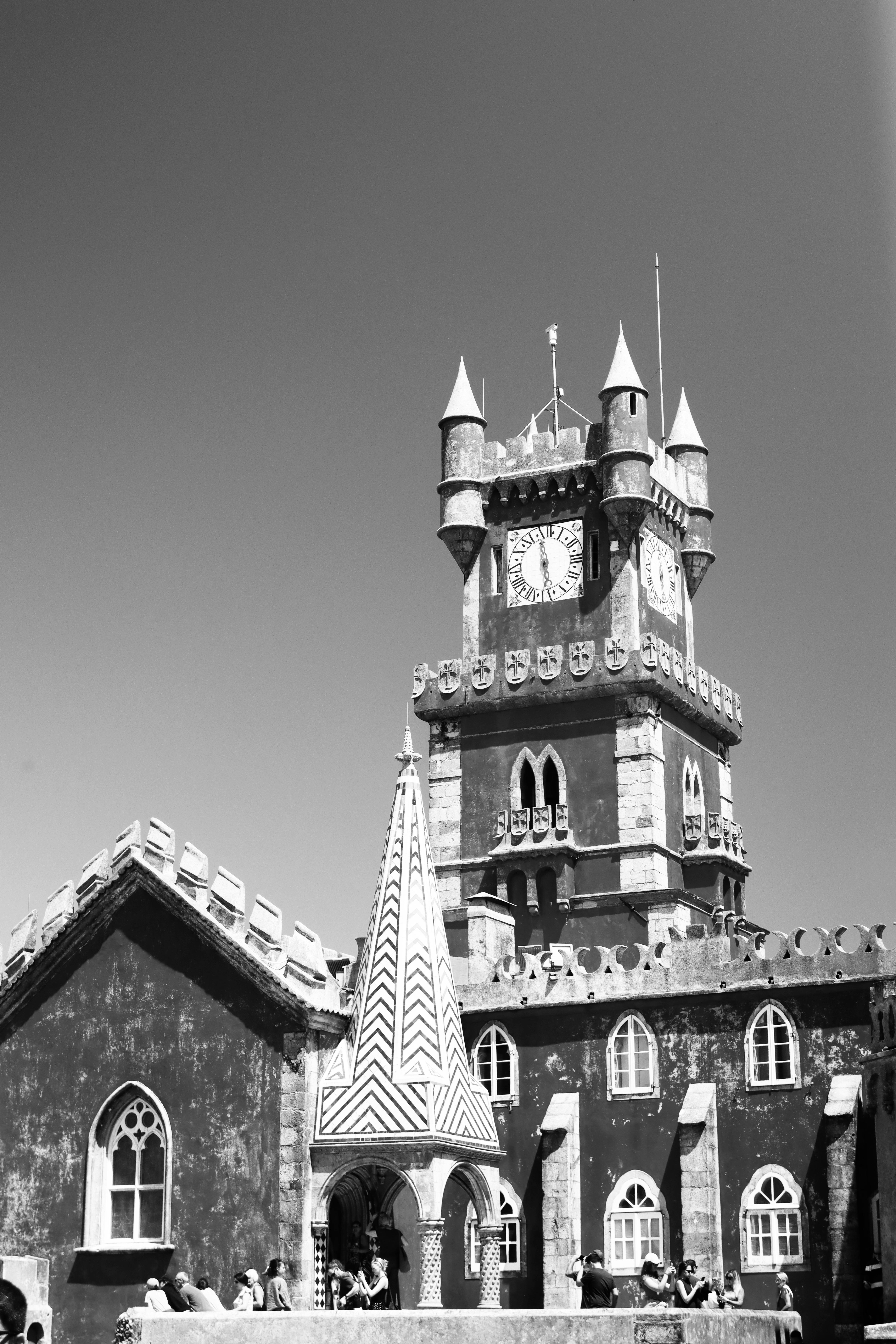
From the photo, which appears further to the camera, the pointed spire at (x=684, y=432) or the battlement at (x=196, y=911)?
the pointed spire at (x=684, y=432)

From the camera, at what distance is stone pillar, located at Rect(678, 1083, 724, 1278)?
3703 centimetres

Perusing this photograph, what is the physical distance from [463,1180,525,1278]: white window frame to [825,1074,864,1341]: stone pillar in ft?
20.3

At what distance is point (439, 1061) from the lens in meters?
34.8

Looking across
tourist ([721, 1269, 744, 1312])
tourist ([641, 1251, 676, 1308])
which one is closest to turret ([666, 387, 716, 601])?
tourist ([721, 1269, 744, 1312])

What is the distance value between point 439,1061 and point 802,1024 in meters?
7.24

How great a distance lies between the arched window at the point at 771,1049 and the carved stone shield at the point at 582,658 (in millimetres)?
15031

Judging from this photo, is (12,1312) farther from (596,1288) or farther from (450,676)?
(450,676)

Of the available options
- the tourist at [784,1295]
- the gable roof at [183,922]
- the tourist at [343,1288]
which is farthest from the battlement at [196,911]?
the tourist at [784,1295]

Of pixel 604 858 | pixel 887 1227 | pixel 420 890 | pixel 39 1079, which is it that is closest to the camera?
pixel 887 1227

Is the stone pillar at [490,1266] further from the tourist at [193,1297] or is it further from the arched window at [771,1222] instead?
the tourist at [193,1297]

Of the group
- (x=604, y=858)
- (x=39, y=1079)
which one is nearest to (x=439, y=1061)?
(x=39, y=1079)

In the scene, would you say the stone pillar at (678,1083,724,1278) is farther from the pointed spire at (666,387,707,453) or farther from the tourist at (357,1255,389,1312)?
the pointed spire at (666,387,707,453)

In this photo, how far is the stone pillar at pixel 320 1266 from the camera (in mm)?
34688

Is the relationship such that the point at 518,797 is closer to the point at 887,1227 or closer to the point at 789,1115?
the point at 789,1115
